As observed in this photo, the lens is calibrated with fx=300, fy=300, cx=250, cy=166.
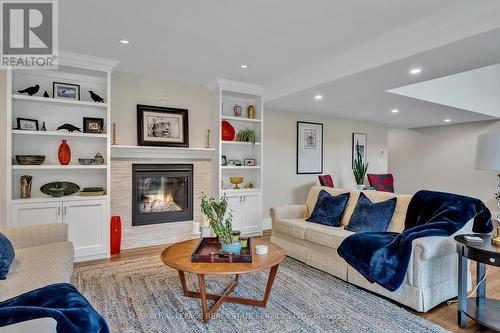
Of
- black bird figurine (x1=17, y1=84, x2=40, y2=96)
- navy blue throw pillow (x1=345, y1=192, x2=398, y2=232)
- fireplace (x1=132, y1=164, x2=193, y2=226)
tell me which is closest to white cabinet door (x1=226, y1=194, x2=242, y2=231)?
fireplace (x1=132, y1=164, x2=193, y2=226)

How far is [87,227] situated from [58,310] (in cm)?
254

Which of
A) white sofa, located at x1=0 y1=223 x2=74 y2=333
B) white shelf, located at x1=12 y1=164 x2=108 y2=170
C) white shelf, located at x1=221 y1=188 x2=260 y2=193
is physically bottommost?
white sofa, located at x1=0 y1=223 x2=74 y2=333

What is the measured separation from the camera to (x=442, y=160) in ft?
24.8

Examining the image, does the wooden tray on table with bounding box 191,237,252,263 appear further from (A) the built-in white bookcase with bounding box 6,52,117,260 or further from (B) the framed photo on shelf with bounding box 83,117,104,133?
(B) the framed photo on shelf with bounding box 83,117,104,133

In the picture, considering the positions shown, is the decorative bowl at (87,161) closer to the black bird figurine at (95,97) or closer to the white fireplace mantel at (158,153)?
the white fireplace mantel at (158,153)

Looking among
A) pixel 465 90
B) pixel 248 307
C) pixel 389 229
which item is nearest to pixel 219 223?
pixel 248 307

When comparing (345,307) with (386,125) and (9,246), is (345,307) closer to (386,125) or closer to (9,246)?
(9,246)

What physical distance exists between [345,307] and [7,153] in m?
3.70

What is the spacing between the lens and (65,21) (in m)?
2.71

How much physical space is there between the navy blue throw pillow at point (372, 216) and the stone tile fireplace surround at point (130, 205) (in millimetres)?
2329

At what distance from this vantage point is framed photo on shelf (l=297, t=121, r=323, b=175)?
Answer: 5.81 meters

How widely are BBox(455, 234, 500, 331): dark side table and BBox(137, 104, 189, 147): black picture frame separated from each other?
3545mm

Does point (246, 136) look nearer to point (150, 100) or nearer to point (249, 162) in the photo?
point (249, 162)

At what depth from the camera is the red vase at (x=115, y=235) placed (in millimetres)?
3881
